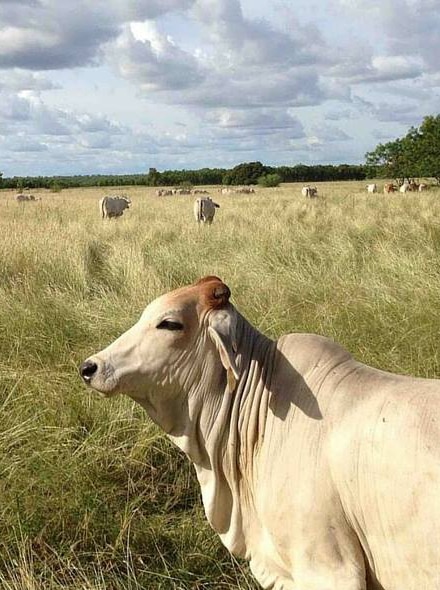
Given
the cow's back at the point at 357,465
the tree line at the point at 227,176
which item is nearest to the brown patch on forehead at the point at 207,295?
the cow's back at the point at 357,465

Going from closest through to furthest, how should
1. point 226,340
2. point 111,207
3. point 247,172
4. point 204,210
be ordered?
point 226,340 < point 204,210 < point 111,207 < point 247,172

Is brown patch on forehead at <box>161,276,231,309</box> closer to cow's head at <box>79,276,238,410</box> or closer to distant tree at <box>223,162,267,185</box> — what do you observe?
cow's head at <box>79,276,238,410</box>

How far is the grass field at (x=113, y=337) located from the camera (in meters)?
3.46

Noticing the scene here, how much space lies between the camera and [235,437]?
2.80 metres

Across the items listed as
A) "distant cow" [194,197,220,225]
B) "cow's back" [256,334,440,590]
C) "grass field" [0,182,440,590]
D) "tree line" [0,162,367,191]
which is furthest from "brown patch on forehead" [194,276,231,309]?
"tree line" [0,162,367,191]

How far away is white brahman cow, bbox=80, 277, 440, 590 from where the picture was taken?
7.43 ft

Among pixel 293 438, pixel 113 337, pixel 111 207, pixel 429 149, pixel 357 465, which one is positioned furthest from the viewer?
pixel 429 149

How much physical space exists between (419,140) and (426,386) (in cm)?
4976

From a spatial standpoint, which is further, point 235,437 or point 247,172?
point 247,172

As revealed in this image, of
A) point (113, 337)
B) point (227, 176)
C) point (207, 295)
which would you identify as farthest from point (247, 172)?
point (207, 295)

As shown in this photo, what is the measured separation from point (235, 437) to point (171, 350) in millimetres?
429

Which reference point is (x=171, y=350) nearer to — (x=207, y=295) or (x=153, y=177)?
(x=207, y=295)

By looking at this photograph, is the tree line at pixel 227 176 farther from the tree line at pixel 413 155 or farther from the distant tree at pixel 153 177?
the tree line at pixel 413 155

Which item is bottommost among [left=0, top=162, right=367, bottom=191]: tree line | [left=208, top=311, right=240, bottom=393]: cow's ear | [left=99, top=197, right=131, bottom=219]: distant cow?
[left=0, top=162, right=367, bottom=191]: tree line
